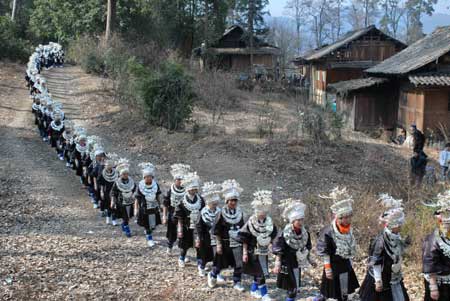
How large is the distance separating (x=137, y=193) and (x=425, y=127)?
50.5ft

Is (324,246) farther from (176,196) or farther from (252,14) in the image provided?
(252,14)

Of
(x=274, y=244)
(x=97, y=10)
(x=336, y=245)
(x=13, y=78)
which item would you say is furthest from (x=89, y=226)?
(x=97, y=10)

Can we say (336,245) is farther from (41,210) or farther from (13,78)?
(13,78)

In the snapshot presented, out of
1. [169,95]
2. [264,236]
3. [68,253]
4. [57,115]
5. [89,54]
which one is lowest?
[68,253]

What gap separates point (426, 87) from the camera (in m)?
21.4

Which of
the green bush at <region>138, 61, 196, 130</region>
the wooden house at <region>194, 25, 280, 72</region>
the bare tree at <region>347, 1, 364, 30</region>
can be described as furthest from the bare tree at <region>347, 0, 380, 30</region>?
the green bush at <region>138, 61, 196, 130</region>

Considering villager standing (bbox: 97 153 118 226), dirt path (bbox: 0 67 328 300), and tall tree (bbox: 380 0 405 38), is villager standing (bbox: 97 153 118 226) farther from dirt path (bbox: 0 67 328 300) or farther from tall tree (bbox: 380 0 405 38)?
tall tree (bbox: 380 0 405 38)

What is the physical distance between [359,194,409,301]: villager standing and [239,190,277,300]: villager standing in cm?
146

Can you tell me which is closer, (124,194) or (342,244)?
(342,244)

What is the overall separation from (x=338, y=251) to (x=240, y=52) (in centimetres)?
3580

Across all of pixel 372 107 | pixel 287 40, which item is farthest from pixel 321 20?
pixel 372 107

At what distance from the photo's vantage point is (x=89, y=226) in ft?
35.3

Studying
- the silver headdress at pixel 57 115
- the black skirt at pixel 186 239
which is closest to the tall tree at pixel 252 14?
the silver headdress at pixel 57 115

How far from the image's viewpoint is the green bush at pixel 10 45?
125ft
